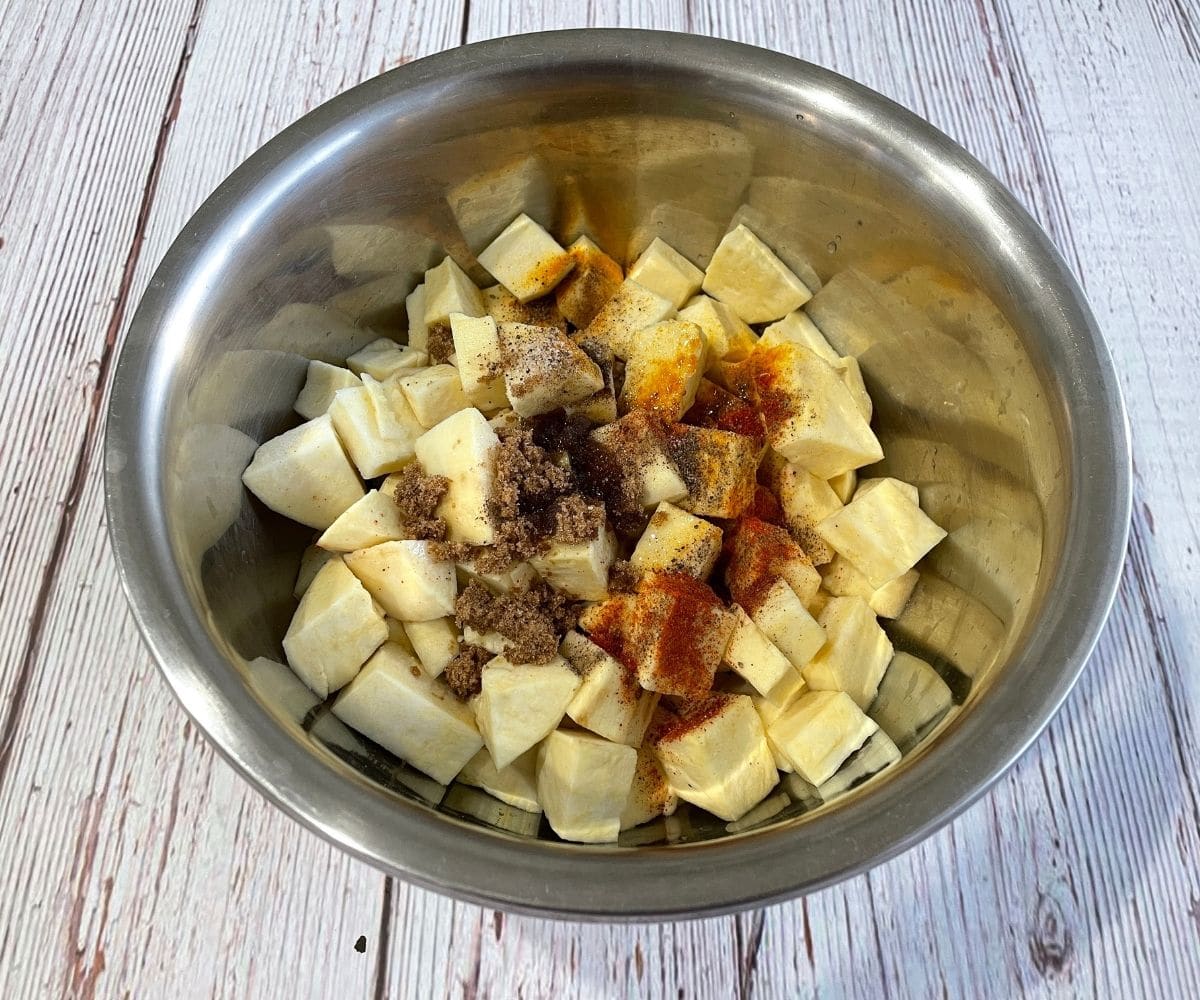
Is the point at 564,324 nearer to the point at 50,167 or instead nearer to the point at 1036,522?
the point at 1036,522

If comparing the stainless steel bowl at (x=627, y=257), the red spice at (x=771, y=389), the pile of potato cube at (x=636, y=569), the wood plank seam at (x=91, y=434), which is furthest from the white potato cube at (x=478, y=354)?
the wood plank seam at (x=91, y=434)

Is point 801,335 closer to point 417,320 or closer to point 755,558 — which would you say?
point 755,558

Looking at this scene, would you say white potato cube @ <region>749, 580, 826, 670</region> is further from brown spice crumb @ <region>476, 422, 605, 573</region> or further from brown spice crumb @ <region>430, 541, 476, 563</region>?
brown spice crumb @ <region>430, 541, 476, 563</region>

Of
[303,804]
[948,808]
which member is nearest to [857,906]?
[948,808]

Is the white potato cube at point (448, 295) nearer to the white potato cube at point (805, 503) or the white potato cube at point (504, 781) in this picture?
the white potato cube at point (805, 503)

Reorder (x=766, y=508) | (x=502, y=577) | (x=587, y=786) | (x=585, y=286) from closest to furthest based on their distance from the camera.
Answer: (x=587, y=786), (x=502, y=577), (x=766, y=508), (x=585, y=286)

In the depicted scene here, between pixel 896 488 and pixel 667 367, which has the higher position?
pixel 667 367

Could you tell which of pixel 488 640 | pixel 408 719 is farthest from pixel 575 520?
pixel 408 719

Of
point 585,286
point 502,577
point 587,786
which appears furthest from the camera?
point 585,286

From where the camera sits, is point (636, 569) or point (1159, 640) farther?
point (1159, 640)
